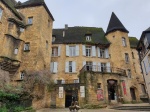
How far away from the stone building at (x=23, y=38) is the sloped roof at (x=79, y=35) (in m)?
4.48

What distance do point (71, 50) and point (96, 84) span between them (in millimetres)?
8858

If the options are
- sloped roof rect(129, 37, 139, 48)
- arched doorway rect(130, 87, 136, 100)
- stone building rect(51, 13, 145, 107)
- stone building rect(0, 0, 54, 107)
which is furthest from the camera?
sloped roof rect(129, 37, 139, 48)

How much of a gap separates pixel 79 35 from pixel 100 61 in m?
6.13

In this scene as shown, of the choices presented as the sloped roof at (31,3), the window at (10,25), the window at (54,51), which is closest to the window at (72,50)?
the window at (54,51)

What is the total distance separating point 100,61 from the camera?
27172 mm

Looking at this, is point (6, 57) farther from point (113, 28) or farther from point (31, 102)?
point (113, 28)

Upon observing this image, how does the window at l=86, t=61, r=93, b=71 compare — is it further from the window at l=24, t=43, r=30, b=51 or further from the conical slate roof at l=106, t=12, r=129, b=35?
the window at l=24, t=43, r=30, b=51

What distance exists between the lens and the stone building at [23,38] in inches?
720

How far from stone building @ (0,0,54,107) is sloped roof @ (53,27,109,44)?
448 cm

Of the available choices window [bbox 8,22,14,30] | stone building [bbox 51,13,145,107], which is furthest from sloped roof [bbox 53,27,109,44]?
window [bbox 8,22,14,30]

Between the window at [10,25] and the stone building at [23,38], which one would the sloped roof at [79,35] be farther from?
the window at [10,25]

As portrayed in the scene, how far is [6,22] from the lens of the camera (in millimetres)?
18906

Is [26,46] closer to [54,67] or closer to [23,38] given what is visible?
[23,38]

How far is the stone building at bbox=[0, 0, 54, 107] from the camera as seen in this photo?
60.0 ft
